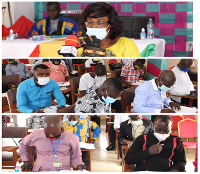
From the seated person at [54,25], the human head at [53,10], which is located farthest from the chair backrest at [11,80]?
the human head at [53,10]

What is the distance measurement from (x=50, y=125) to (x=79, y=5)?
220 inches

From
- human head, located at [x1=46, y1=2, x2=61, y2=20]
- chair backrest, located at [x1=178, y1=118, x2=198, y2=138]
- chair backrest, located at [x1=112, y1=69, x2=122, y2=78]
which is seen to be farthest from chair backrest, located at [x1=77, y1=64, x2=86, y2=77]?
human head, located at [x1=46, y1=2, x2=61, y2=20]

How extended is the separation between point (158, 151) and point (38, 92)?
53 cm

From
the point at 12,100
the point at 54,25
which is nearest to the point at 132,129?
the point at 12,100

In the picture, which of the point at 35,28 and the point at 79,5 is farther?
the point at 79,5

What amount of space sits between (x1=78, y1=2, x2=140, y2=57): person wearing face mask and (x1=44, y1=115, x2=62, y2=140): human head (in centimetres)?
33

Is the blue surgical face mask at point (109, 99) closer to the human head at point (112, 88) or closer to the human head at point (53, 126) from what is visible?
the human head at point (112, 88)

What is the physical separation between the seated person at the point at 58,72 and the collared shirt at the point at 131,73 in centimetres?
22

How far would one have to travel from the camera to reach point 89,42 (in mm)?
1225

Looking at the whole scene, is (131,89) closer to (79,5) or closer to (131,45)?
(131,45)

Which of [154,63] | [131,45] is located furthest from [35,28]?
[154,63]

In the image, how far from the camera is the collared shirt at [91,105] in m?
1.17

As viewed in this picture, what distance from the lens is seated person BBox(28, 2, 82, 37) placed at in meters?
3.65

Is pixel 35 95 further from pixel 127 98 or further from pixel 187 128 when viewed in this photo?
pixel 187 128
